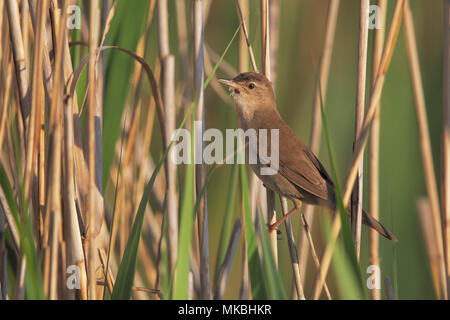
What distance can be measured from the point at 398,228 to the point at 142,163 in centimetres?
190

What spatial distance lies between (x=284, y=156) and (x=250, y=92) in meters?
0.37

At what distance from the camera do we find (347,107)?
3.60 m

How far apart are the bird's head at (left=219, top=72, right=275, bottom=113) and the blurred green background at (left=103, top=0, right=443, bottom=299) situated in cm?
22

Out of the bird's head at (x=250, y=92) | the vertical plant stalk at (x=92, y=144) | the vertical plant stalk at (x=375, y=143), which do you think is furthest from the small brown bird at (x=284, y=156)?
the vertical plant stalk at (x=92, y=144)

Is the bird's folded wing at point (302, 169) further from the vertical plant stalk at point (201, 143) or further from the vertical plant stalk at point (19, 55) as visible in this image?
the vertical plant stalk at point (19, 55)

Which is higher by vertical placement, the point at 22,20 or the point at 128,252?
the point at 22,20

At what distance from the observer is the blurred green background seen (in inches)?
129

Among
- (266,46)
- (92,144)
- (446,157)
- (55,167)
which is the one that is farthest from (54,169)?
(446,157)

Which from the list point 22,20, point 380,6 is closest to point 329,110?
point 380,6

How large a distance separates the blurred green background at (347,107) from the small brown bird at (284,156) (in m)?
0.24

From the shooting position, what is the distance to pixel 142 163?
7.93ft

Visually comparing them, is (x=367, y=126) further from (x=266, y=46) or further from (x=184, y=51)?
(x=184, y=51)
